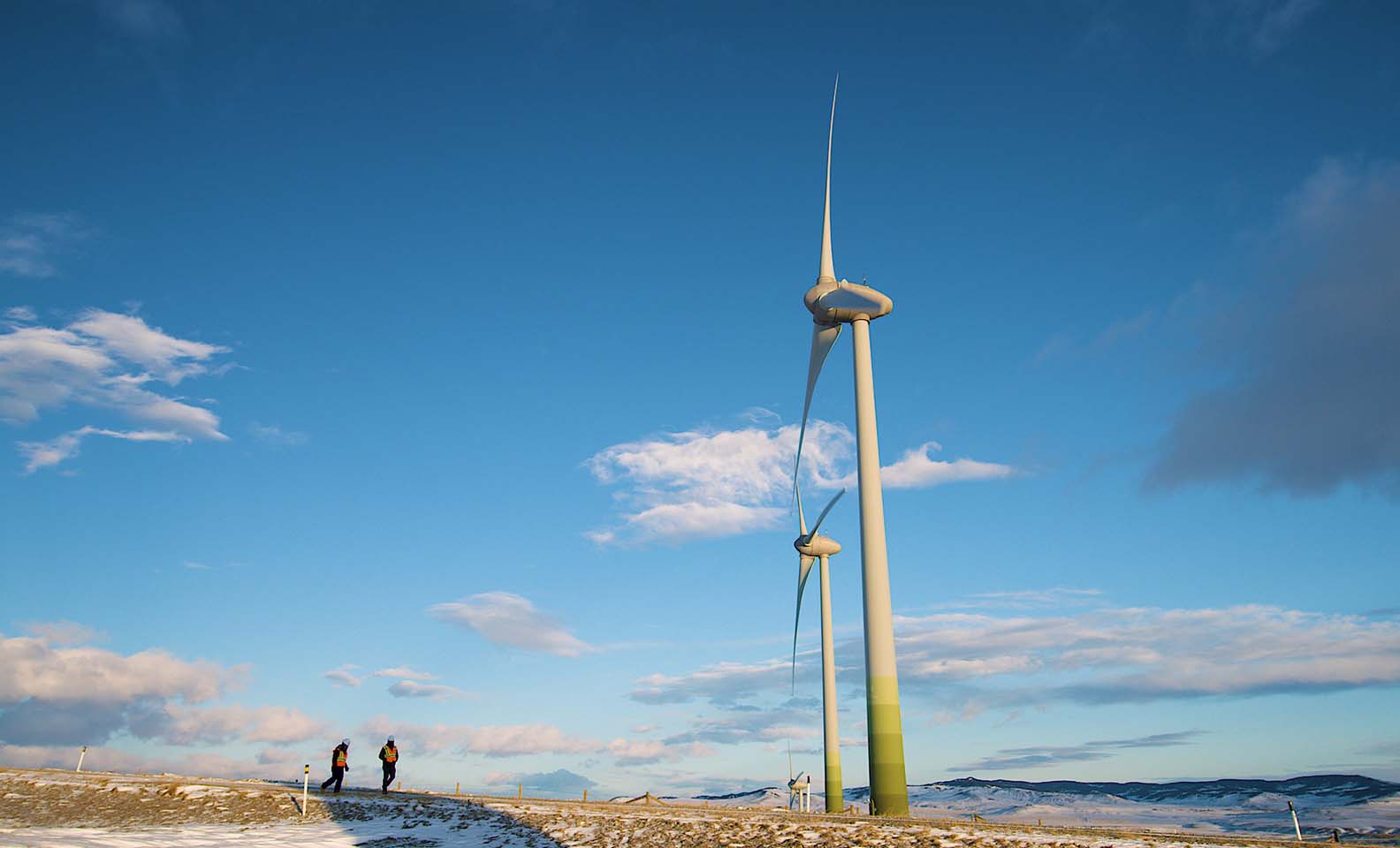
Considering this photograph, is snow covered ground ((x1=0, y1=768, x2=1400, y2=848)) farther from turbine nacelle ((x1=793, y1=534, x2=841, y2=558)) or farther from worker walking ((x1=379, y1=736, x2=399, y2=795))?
turbine nacelle ((x1=793, y1=534, x2=841, y2=558))

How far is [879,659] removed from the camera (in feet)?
124

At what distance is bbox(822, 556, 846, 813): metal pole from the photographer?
66562 millimetres

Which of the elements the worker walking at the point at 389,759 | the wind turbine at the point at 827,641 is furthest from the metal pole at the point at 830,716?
the worker walking at the point at 389,759

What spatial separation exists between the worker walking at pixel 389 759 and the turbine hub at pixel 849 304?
31618 millimetres

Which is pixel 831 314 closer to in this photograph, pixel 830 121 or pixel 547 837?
pixel 830 121

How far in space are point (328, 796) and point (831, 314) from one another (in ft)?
114

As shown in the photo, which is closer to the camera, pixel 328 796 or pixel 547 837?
pixel 547 837

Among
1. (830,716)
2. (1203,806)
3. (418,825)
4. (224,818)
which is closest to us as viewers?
(418,825)

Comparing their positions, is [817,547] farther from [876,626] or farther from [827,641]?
[876,626]

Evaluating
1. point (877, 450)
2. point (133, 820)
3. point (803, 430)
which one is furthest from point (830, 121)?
point (133, 820)

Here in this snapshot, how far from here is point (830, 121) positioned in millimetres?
54375

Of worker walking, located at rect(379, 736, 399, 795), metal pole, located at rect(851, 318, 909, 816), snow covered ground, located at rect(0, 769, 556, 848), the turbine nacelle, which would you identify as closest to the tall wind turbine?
metal pole, located at rect(851, 318, 909, 816)

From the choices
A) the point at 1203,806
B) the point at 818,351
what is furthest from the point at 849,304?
the point at 1203,806

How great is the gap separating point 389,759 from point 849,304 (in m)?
33.2
